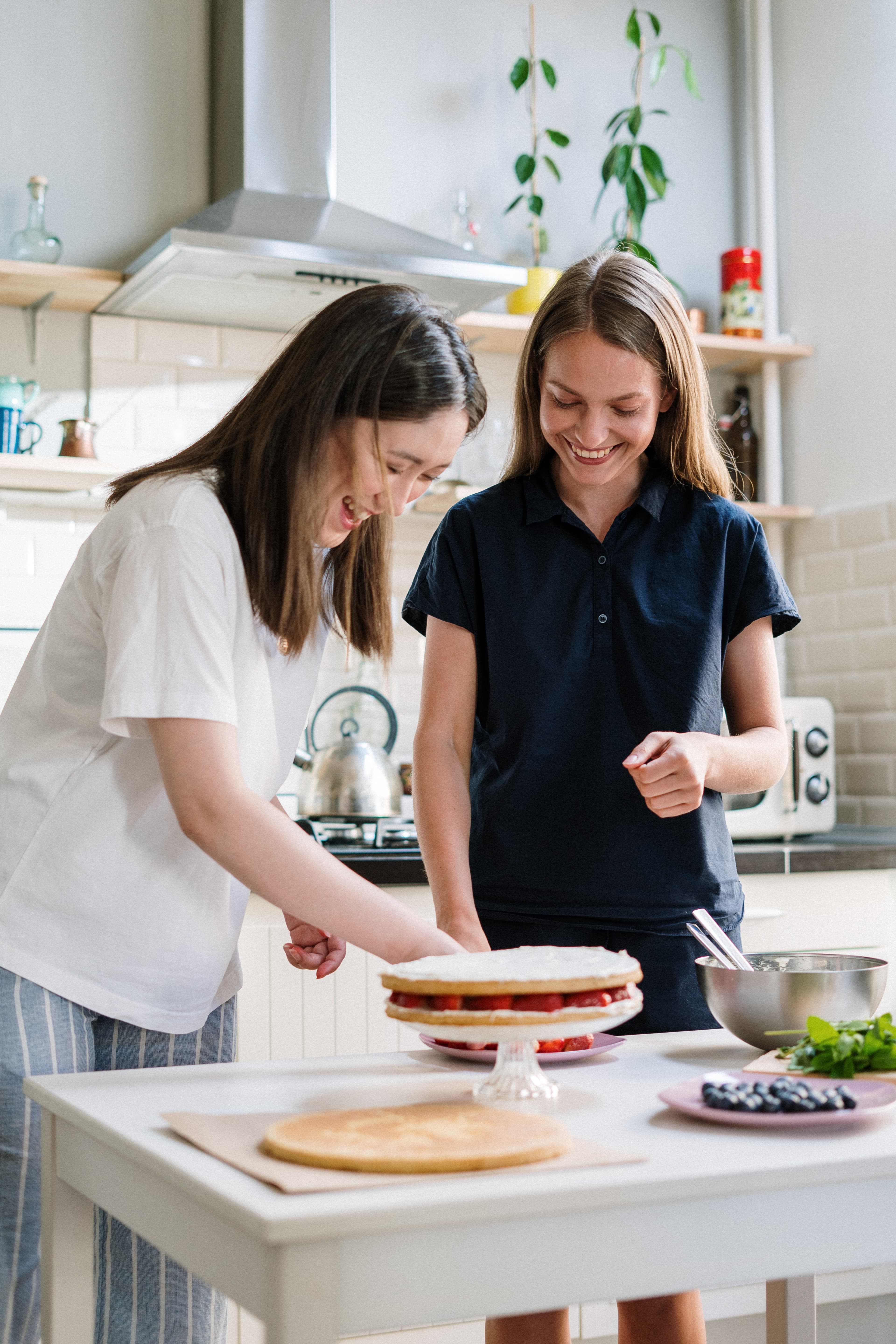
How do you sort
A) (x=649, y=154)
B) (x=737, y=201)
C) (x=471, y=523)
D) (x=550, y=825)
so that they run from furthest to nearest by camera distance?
(x=737, y=201) → (x=649, y=154) → (x=471, y=523) → (x=550, y=825)

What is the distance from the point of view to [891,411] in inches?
121

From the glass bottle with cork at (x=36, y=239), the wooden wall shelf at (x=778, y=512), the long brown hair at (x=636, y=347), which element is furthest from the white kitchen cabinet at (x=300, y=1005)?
the wooden wall shelf at (x=778, y=512)

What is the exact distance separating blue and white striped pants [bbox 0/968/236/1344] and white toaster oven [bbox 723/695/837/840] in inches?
64.3

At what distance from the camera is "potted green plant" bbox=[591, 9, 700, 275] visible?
10.5ft

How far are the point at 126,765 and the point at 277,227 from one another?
1.67 m

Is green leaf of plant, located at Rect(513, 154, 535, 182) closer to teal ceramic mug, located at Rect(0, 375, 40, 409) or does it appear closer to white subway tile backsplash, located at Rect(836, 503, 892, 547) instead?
white subway tile backsplash, located at Rect(836, 503, 892, 547)

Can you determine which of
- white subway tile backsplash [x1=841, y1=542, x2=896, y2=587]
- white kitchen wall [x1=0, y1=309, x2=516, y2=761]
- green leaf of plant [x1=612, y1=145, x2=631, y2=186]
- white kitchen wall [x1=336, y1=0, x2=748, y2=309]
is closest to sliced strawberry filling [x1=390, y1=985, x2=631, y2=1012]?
white kitchen wall [x1=0, y1=309, x2=516, y2=761]

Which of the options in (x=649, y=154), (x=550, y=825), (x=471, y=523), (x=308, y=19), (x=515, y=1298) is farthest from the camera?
(x=649, y=154)

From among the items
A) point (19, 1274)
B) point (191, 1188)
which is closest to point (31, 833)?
point (19, 1274)

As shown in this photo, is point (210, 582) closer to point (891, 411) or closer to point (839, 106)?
point (891, 411)

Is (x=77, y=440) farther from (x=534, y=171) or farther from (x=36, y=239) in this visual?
(x=534, y=171)

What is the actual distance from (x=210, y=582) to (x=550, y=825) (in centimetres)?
50

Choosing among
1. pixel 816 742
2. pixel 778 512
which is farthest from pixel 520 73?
pixel 816 742

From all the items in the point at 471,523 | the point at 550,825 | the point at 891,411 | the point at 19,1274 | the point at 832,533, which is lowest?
the point at 19,1274
